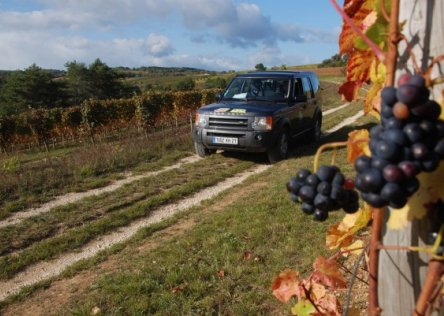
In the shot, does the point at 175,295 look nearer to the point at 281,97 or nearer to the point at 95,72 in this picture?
the point at 281,97

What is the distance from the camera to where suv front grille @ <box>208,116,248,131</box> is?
376 inches

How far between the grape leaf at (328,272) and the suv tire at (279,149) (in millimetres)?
8142

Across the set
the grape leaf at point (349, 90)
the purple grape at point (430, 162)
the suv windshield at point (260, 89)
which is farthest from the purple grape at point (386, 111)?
the suv windshield at point (260, 89)

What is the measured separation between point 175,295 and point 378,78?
3.35m

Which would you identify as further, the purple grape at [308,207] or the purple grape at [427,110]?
the purple grape at [308,207]

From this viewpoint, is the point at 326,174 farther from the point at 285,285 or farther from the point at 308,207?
the point at 285,285

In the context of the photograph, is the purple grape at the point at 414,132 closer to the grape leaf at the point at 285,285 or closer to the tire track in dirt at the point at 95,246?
the grape leaf at the point at 285,285

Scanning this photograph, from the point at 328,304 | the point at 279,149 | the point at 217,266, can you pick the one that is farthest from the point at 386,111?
the point at 279,149

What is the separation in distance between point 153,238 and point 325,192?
17.2 ft

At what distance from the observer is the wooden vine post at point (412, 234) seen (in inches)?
38.2

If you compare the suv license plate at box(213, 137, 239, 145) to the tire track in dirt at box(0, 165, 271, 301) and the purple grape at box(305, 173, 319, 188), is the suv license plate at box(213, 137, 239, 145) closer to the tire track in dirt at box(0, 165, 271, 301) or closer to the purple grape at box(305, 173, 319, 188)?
the tire track in dirt at box(0, 165, 271, 301)

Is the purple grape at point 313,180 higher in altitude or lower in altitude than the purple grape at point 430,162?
lower

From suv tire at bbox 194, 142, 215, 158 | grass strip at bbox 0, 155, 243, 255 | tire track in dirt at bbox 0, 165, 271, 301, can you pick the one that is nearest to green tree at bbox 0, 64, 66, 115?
suv tire at bbox 194, 142, 215, 158

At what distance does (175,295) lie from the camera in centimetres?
411
